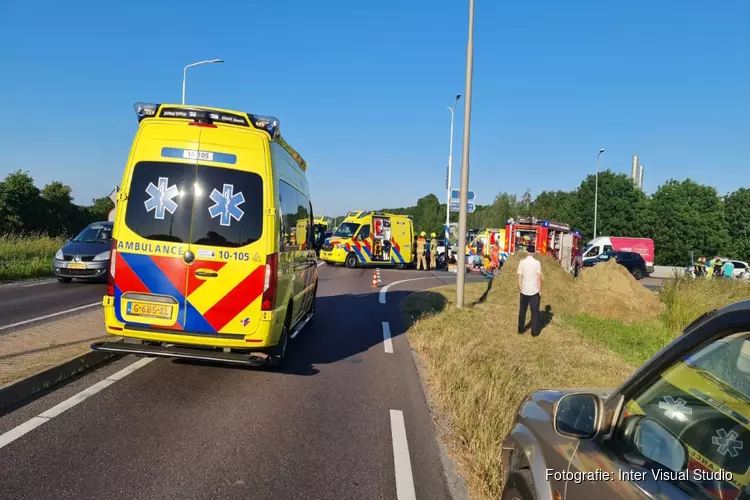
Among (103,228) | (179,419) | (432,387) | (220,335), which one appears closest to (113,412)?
(179,419)

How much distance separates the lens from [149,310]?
6.38m

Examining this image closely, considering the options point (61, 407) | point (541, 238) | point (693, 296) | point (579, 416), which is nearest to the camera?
point (579, 416)

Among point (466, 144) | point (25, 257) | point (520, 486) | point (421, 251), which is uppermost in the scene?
point (466, 144)

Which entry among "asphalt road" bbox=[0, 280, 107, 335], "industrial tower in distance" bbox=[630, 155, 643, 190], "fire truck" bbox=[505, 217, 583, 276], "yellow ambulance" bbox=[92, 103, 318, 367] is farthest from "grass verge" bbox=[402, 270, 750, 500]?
"industrial tower in distance" bbox=[630, 155, 643, 190]

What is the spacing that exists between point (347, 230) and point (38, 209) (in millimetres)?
18501

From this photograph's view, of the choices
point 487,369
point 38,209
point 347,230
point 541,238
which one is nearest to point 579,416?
point 487,369

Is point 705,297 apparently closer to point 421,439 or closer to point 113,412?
point 421,439

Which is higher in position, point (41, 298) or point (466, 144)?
point (466, 144)

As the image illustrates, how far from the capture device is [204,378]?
704 cm

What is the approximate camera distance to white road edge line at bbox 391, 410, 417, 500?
4.22 metres

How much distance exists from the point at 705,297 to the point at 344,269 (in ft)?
57.2

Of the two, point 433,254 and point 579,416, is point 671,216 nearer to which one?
point 433,254

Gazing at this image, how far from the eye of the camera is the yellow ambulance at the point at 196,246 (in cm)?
638

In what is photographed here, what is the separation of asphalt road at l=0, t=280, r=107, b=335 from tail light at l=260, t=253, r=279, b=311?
5.14 meters
